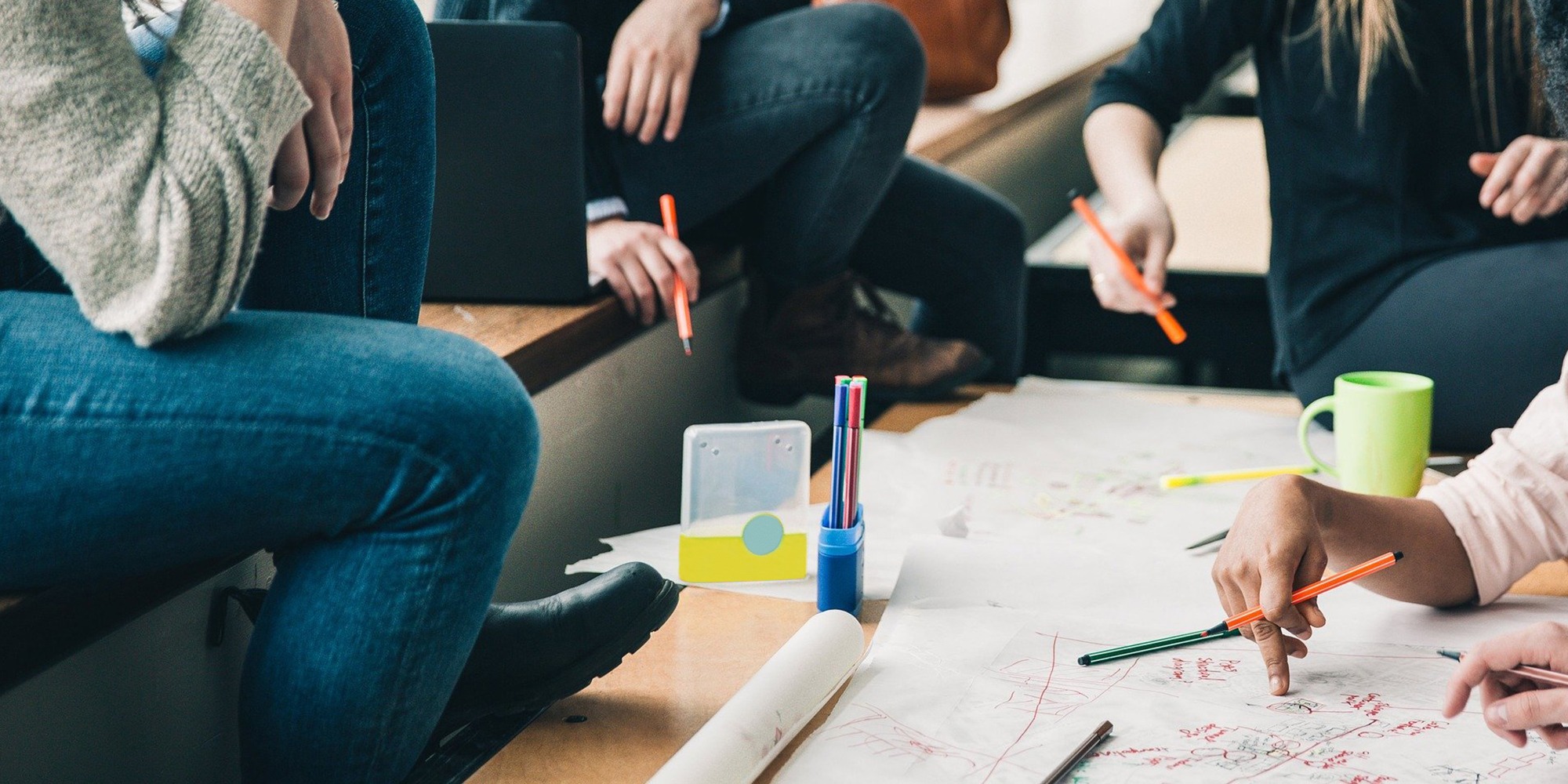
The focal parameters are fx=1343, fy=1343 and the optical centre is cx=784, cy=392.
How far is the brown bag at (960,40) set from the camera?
2.29 m

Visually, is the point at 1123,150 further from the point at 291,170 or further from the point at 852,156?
the point at 291,170

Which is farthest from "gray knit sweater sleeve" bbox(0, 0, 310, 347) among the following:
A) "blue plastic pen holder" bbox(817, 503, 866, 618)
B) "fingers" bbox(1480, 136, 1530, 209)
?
"fingers" bbox(1480, 136, 1530, 209)

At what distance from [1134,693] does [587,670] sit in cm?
29

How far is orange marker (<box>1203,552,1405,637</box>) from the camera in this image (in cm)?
71

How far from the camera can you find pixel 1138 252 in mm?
1209

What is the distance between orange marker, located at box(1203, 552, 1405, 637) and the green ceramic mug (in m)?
0.28

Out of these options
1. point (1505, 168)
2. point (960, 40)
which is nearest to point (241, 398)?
point (1505, 168)

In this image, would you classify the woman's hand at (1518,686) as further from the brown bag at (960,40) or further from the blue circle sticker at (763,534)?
the brown bag at (960,40)

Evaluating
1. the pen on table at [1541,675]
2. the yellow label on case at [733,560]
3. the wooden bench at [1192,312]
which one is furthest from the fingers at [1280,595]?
the wooden bench at [1192,312]

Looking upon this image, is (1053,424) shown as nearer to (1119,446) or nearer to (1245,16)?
(1119,446)

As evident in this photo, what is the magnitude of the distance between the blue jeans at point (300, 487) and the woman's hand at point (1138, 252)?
70cm

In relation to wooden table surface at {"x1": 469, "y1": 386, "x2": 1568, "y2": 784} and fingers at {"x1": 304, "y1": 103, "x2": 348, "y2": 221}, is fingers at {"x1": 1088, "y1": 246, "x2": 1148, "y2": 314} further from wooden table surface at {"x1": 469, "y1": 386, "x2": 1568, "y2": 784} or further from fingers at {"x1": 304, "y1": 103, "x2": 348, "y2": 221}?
fingers at {"x1": 304, "y1": 103, "x2": 348, "y2": 221}

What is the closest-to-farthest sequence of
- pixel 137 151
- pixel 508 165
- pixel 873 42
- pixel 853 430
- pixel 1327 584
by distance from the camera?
1. pixel 137 151
2. pixel 1327 584
3. pixel 853 430
4. pixel 508 165
5. pixel 873 42

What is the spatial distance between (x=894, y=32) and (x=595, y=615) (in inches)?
28.2
